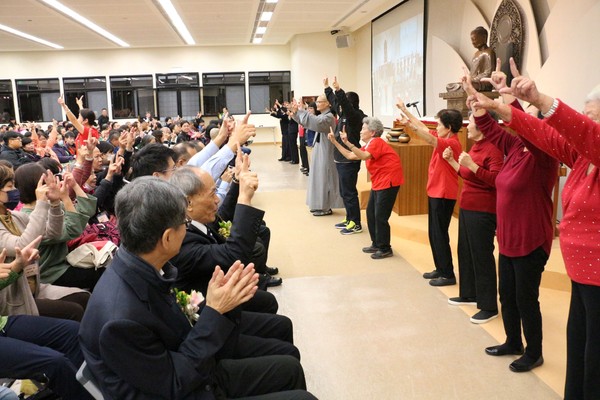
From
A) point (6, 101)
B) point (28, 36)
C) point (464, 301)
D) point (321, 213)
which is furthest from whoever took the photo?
point (6, 101)

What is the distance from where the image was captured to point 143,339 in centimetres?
139

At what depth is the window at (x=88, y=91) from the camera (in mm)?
18641

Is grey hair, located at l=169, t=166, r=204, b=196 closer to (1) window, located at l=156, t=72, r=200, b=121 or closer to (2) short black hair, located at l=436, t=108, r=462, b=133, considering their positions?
(2) short black hair, located at l=436, t=108, r=462, b=133

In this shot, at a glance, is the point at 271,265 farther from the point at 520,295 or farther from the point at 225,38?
the point at 225,38

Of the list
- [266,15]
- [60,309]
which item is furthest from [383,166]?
[266,15]

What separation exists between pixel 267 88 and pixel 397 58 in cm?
817

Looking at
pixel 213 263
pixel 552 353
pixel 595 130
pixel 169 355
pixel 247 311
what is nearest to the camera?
pixel 169 355

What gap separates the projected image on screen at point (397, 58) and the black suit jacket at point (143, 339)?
9.45m

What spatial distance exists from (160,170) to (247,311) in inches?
40.9

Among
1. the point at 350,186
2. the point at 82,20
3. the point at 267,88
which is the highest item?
the point at 82,20

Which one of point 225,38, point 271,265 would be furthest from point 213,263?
point 225,38

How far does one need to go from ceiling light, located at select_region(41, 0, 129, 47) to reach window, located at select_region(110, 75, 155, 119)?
2.46 m

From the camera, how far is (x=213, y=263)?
211 cm

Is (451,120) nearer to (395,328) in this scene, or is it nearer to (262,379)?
(395,328)
